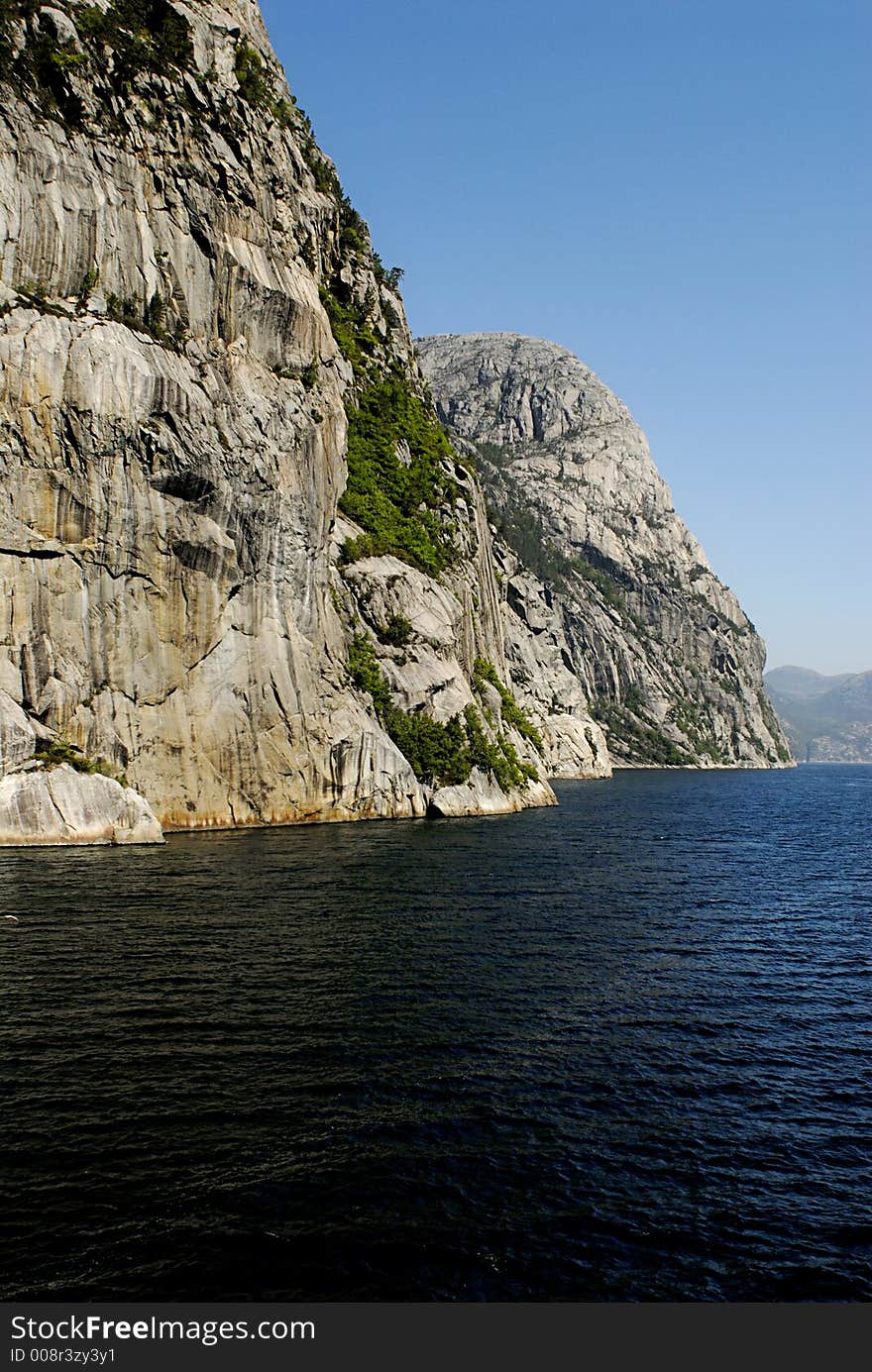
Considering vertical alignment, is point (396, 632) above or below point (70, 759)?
above

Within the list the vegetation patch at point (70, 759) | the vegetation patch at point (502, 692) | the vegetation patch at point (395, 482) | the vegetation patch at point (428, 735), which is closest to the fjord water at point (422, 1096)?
the vegetation patch at point (70, 759)

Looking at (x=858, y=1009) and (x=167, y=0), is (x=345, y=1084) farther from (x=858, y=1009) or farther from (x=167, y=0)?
(x=167, y=0)

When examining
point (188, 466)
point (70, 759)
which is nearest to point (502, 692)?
point (188, 466)

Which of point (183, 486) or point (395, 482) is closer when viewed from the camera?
point (183, 486)

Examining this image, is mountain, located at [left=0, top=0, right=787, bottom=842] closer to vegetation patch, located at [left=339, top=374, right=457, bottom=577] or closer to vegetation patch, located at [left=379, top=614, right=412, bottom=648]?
vegetation patch, located at [left=379, top=614, right=412, bottom=648]

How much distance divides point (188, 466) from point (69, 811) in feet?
75.1

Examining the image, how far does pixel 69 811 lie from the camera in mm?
48312

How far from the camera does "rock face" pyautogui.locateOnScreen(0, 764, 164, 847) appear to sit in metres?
46.6

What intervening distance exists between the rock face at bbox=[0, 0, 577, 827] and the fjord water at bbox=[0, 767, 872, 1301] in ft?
55.4

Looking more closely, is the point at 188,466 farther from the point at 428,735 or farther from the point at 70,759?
the point at 428,735

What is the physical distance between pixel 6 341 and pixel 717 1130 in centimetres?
5281

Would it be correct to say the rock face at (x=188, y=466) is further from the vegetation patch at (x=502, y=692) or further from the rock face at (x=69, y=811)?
the vegetation patch at (x=502, y=692)

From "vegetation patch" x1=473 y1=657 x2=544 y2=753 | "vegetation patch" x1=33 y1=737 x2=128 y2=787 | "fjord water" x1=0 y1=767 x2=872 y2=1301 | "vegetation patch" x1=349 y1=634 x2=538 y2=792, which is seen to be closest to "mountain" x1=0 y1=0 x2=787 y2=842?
"vegetation patch" x1=33 y1=737 x2=128 y2=787

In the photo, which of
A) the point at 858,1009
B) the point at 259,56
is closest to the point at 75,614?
the point at 858,1009
